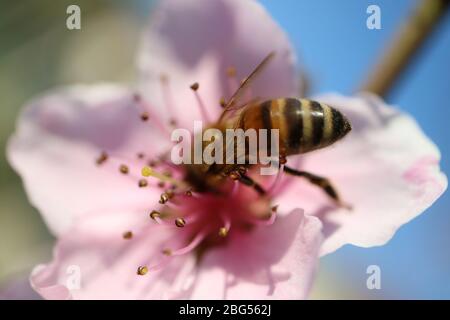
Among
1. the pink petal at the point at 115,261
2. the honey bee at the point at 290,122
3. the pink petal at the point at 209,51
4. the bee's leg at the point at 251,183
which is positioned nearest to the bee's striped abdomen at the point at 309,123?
the honey bee at the point at 290,122

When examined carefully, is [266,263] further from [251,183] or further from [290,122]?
[290,122]

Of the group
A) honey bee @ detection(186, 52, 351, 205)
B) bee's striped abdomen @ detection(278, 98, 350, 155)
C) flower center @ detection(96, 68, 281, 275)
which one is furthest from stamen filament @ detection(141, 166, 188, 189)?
bee's striped abdomen @ detection(278, 98, 350, 155)

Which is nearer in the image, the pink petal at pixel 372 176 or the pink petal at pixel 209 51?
the pink petal at pixel 372 176

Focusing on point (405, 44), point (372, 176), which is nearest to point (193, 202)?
point (372, 176)

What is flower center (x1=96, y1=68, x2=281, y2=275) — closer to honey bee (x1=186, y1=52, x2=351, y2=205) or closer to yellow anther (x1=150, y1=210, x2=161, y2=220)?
yellow anther (x1=150, y1=210, x2=161, y2=220)

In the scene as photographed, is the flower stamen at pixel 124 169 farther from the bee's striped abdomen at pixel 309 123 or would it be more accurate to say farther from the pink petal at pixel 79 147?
the bee's striped abdomen at pixel 309 123
